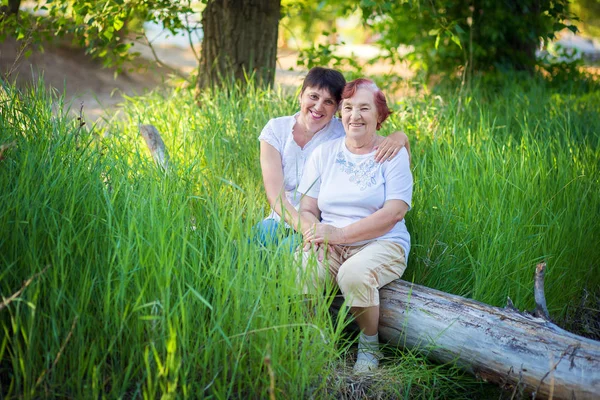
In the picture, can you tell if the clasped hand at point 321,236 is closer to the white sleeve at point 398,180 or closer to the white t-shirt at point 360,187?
the white t-shirt at point 360,187

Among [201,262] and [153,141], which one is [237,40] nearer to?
[153,141]

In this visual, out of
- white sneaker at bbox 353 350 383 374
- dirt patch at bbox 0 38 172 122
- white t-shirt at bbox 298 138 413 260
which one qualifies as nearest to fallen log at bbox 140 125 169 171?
white t-shirt at bbox 298 138 413 260

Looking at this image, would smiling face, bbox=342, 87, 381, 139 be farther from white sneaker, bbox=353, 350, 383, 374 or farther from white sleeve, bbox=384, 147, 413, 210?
white sneaker, bbox=353, 350, 383, 374

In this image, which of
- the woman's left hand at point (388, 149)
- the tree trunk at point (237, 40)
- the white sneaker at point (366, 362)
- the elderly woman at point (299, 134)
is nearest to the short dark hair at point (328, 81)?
the elderly woman at point (299, 134)

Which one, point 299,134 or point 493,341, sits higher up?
point 299,134

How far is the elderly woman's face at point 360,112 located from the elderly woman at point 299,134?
0.32 metres

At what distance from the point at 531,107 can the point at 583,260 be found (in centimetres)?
241

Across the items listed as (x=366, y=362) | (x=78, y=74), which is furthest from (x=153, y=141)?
(x=78, y=74)

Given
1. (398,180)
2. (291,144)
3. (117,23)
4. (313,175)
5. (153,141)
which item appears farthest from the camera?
(117,23)

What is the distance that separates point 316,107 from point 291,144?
0.27m

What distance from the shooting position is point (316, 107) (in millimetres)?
3621

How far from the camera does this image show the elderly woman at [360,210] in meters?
2.98

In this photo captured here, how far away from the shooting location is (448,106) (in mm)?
5637

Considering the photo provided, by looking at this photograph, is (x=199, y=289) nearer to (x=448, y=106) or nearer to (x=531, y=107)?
(x=448, y=106)
